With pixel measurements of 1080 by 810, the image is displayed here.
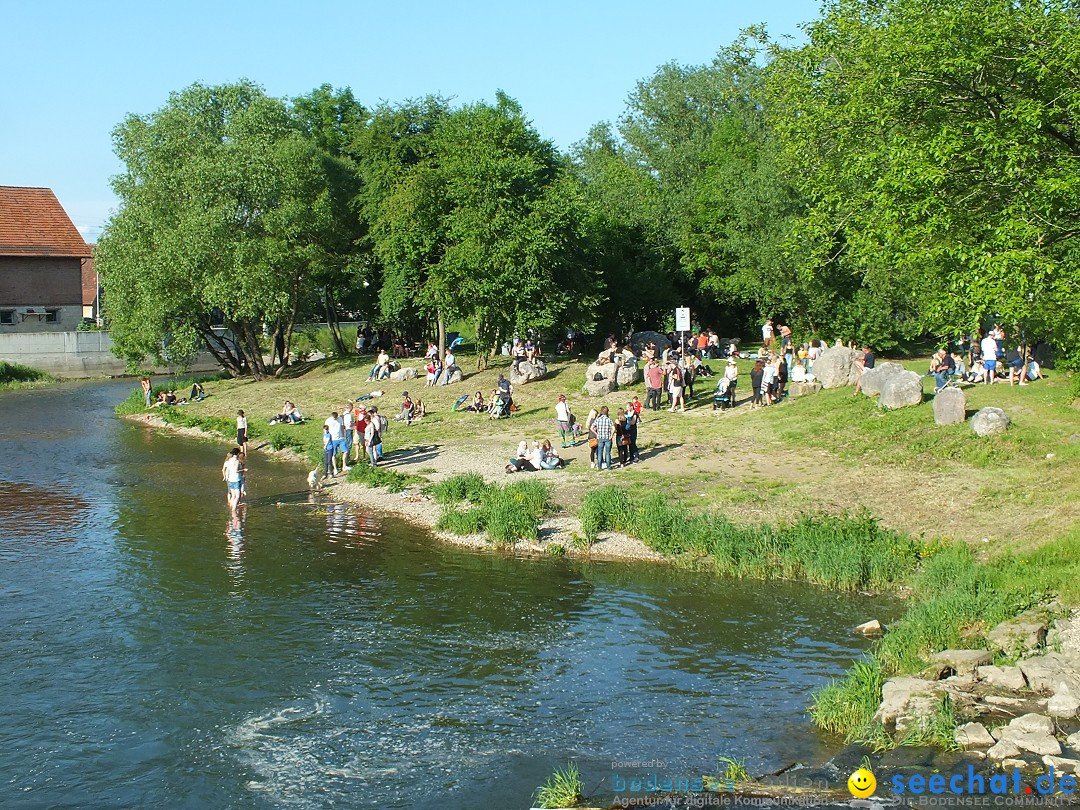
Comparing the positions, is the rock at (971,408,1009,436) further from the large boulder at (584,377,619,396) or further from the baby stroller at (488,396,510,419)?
the baby stroller at (488,396,510,419)

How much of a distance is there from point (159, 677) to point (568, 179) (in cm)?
3017

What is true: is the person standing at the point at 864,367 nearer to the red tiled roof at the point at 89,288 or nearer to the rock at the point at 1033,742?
the rock at the point at 1033,742

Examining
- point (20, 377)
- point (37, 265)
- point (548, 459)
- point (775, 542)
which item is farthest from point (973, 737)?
point (37, 265)

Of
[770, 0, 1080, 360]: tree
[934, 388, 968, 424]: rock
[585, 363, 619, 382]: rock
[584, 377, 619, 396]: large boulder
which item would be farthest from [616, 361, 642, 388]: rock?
[934, 388, 968, 424]: rock

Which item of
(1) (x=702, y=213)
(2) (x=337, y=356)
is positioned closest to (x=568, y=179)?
(1) (x=702, y=213)

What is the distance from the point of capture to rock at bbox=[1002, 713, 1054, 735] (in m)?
12.0

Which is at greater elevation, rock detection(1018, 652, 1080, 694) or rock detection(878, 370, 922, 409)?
rock detection(878, 370, 922, 409)

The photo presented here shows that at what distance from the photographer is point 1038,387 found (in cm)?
2814

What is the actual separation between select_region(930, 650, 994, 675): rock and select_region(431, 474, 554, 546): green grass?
375 inches

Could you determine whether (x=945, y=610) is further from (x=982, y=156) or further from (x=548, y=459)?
(x=548, y=459)

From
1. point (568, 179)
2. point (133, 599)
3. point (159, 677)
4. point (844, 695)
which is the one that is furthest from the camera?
point (568, 179)

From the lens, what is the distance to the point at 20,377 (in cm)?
5409

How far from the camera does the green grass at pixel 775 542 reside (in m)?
19.0

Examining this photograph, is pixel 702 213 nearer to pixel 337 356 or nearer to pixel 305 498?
pixel 337 356
